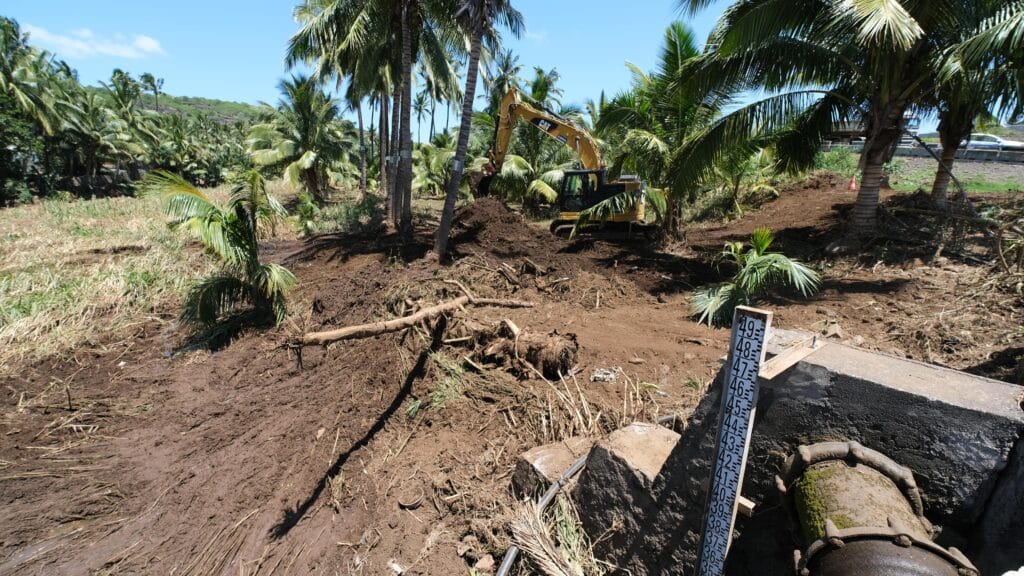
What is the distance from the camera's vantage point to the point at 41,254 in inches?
432

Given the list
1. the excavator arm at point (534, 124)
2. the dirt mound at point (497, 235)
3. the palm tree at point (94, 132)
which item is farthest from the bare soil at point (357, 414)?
the palm tree at point (94, 132)

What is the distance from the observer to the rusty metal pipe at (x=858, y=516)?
5.17 ft

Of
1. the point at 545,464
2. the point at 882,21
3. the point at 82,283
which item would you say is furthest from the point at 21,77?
the point at 882,21

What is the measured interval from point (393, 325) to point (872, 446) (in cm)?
376

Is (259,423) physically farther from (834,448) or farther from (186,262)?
(186,262)

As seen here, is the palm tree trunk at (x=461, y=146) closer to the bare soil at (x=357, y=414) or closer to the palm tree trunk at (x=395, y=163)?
the bare soil at (x=357, y=414)

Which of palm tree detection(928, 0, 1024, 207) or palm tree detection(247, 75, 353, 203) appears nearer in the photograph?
palm tree detection(928, 0, 1024, 207)

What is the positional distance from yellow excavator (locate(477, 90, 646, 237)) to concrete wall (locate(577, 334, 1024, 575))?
9.46 metres

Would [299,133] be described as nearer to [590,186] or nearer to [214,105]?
[590,186]

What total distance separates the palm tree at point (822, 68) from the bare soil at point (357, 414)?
8.50ft

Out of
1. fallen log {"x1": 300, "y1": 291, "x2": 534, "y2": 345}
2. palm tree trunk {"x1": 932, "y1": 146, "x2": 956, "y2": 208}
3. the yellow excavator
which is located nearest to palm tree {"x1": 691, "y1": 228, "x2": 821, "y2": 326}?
fallen log {"x1": 300, "y1": 291, "x2": 534, "y2": 345}

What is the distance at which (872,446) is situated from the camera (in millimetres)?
2236

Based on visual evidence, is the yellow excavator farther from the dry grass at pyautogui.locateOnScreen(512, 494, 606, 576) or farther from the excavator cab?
the dry grass at pyautogui.locateOnScreen(512, 494, 606, 576)

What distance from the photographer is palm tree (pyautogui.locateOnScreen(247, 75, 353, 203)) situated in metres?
20.8
